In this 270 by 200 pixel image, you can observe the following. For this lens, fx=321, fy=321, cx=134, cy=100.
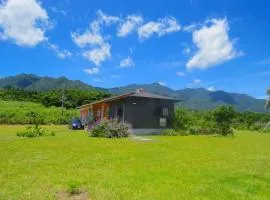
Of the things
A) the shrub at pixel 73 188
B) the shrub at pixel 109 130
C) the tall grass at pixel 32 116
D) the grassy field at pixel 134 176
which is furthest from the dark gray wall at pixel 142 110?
the shrub at pixel 73 188

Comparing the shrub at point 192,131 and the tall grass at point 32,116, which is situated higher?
the tall grass at point 32,116

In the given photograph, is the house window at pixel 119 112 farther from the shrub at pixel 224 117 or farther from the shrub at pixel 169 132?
the shrub at pixel 224 117

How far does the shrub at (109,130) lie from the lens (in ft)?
Answer: 90.1

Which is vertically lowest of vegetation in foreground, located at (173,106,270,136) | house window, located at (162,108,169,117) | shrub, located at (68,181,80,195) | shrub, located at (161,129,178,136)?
shrub, located at (68,181,80,195)

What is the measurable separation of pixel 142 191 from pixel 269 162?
7.82m

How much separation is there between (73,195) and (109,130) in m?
19.9

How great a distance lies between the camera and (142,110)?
33.9 metres

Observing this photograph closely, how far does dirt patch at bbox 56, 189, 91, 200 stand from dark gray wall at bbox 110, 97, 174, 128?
82.4 feet

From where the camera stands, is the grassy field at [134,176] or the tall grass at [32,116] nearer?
the grassy field at [134,176]

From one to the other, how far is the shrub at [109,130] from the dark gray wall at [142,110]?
16.2 ft

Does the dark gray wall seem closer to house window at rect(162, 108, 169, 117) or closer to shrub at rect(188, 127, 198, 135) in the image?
house window at rect(162, 108, 169, 117)

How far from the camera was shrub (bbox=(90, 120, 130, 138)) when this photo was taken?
1081 inches

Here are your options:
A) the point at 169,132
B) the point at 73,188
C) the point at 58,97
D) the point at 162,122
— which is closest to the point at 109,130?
the point at 169,132

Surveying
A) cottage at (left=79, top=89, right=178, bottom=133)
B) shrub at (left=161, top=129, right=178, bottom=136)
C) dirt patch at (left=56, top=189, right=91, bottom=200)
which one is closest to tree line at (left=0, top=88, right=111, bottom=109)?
cottage at (left=79, top=89, right=178, bottom=133)
